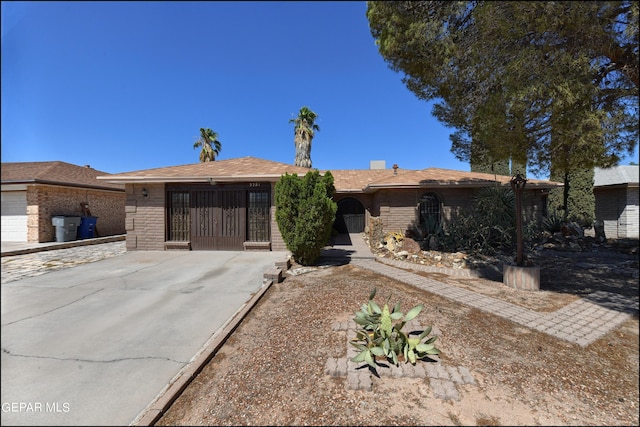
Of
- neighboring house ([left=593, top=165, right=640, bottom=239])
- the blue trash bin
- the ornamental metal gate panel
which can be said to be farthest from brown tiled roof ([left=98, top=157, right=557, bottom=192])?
neighboring house ([left=593, top=165, right=640, bottom=239])

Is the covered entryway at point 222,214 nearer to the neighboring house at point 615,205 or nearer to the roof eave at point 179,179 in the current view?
the roof eave at point 179,179

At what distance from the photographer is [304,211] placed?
6.44 m

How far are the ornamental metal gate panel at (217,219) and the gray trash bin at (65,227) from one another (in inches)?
200

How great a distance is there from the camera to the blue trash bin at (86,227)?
Answer: 34.6 feet

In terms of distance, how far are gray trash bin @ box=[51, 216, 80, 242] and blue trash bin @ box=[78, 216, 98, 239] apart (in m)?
0.69

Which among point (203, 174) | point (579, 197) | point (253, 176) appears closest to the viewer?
point (253, 176)

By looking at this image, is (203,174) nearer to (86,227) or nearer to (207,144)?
(86,227)

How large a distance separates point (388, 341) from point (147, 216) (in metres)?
10.0

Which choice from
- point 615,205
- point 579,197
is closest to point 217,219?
point 615,205

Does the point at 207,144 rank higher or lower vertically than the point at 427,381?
higher

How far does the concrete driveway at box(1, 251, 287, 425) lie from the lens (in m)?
1.76

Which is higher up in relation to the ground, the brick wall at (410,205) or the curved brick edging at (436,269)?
the brick wall at (410,205)

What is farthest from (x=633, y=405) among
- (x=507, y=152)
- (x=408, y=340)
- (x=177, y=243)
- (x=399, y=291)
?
(x=177, y=243)

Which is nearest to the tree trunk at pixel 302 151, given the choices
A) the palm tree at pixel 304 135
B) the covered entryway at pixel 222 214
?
the palm tree at pixel 304 135
